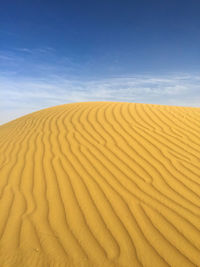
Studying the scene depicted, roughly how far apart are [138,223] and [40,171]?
71.2 inches

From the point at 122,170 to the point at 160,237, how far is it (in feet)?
4.03

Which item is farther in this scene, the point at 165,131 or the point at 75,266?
the point at 165,131

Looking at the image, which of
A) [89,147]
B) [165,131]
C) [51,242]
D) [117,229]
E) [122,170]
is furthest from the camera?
[165,131]

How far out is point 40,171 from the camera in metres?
2.99

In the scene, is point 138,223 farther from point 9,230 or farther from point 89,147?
point 89,147

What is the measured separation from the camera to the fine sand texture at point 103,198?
62.6 inches

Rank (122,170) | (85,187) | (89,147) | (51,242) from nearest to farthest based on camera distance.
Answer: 1. (51,242)
2. (85,187)
3. (122,170)
4. (89,147)

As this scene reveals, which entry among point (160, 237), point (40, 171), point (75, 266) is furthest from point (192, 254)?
point (40, 171)

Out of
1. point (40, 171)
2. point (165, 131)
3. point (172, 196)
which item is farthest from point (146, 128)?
point (40, 171)

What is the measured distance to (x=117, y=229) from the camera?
72.0 inches

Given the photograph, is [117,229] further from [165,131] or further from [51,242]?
[165,131]

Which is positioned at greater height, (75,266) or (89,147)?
(89,147)

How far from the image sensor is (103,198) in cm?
228

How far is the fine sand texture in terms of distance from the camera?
1591 mm
